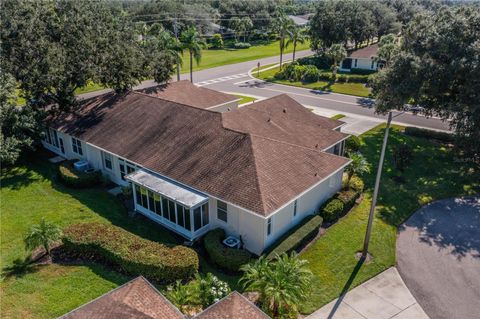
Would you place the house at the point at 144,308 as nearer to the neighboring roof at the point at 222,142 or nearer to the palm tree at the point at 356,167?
the neighboring roof at the point at 222,142

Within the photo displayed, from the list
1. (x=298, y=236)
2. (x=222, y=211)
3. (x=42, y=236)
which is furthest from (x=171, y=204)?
(x=298, y=236)

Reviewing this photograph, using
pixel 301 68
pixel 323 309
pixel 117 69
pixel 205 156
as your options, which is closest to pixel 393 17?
pixel 301 68

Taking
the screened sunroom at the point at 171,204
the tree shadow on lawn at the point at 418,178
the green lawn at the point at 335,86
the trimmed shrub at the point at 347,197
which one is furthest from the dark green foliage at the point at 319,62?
the screened sunroom at the point at 171,204

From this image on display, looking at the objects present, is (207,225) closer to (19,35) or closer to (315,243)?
(315,243)

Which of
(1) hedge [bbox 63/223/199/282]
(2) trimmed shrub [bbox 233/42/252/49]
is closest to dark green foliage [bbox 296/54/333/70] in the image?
(2) trimmed shrub [bbox 233/42/252/49]

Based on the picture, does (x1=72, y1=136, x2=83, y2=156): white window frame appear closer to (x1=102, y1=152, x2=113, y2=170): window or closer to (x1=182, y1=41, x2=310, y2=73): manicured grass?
(x1=102, y1=152, x2=113, y2=170): window

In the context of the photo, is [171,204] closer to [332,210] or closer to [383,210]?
[332,210]

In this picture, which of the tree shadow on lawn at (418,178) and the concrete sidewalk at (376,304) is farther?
the tree shadow on lawn at (418,178)
